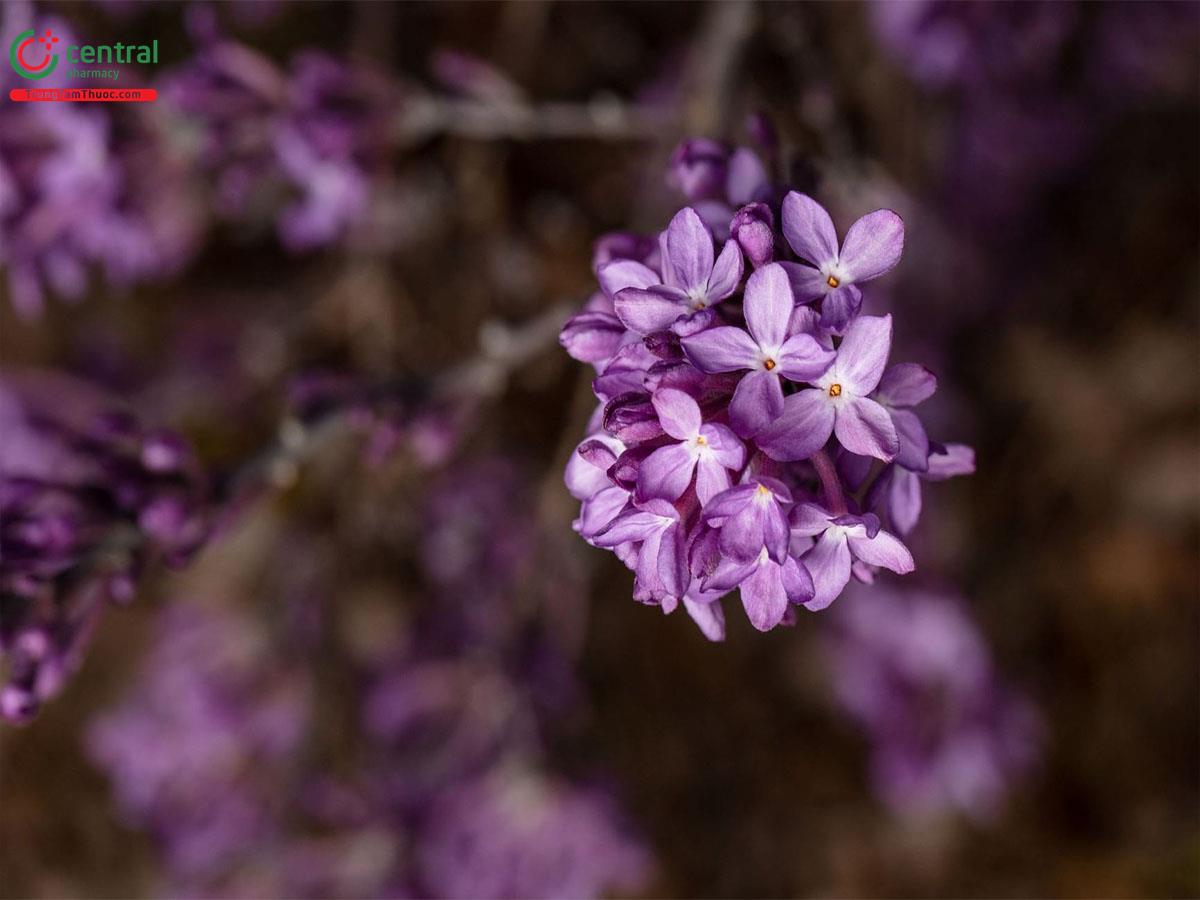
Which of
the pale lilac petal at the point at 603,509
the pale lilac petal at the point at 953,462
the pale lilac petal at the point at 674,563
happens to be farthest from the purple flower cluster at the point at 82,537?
the pale lilac petal at the point at 953,462

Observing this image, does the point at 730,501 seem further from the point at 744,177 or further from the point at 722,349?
the point at 744,177

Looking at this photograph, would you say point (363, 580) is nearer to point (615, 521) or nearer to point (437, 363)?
point (437, 363)

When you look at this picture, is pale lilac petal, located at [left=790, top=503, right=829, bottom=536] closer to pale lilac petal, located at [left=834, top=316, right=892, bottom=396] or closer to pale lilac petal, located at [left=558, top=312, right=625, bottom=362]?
pale lilac petal, located at [left=834, top=316, right=892, bottom=396]

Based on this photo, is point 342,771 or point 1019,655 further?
point 1019,655

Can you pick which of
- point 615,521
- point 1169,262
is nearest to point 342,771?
point 615,521

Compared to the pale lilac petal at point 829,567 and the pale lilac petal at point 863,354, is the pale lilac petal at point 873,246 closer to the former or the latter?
the pale lilac petal at point 863,354

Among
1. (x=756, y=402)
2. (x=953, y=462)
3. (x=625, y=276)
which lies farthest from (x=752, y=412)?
(x=953, y=462)

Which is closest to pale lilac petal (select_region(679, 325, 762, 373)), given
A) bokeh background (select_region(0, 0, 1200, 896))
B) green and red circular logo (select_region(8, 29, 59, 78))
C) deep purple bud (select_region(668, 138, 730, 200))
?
deep purple bud (select_region(668, 138, 730, 200))

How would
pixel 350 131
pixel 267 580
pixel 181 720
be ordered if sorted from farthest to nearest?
1. pixel 267 580
2. pixel 181 720
3. pixel 350 131
